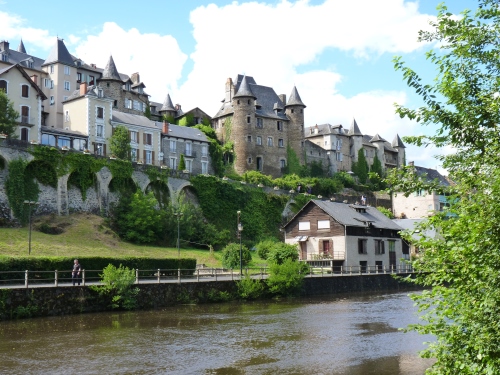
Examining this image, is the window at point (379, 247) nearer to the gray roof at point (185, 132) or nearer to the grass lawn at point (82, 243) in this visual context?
the grass lawn at point (82, 243)

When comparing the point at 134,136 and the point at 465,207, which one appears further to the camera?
the point at 134,136

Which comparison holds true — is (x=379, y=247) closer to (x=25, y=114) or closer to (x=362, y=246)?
(x=362, y=246)

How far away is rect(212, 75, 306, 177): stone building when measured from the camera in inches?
3068

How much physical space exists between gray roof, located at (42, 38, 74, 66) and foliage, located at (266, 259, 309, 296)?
47.6 metres

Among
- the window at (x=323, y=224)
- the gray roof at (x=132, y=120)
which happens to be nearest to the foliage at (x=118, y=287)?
the window at (x=323, y=224)

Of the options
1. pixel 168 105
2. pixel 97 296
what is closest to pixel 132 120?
pixel 168 105

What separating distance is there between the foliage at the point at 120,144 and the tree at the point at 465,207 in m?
50.7

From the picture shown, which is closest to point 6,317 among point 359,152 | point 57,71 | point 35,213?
point 35,213

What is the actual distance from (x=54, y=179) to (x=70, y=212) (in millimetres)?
2978

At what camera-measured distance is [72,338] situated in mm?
20453

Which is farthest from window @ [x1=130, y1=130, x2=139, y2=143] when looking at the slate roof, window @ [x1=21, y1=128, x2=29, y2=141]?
the slate roof

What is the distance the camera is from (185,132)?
2805 inches

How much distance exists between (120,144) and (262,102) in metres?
28.9

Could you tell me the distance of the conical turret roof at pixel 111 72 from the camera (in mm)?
72275
